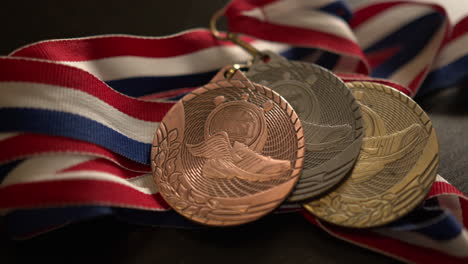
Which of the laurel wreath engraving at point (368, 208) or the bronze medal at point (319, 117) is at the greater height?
the bronze medal at point (319, 117)

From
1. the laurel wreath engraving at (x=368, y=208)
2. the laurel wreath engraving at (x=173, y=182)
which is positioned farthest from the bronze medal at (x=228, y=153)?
the laurel wreath engraving at (x=368, y=208)

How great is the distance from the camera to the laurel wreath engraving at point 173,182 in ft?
3.11

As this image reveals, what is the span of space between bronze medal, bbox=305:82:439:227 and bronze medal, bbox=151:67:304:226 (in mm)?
135

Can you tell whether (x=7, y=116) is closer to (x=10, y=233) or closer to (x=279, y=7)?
(x=10, y=233)

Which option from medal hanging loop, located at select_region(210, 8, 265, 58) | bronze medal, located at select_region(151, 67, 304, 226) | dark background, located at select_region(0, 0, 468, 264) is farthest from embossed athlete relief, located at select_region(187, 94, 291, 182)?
medal hanging loop, located at select_region(210, 8, 265, 58)

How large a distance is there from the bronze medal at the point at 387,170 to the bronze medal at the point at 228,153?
5.3 inches

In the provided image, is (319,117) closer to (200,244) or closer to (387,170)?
(387,170)

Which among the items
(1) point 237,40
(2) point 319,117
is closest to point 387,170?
(2) point 319,117

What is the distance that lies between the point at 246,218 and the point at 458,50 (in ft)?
3.47

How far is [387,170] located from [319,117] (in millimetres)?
212

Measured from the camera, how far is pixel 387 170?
3.28 ft

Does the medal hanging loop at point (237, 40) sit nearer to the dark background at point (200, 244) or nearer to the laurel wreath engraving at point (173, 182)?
the laurel wreath engraving at point (173, 182)

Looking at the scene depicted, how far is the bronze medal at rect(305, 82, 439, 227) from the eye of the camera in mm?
947

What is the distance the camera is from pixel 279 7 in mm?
1551
